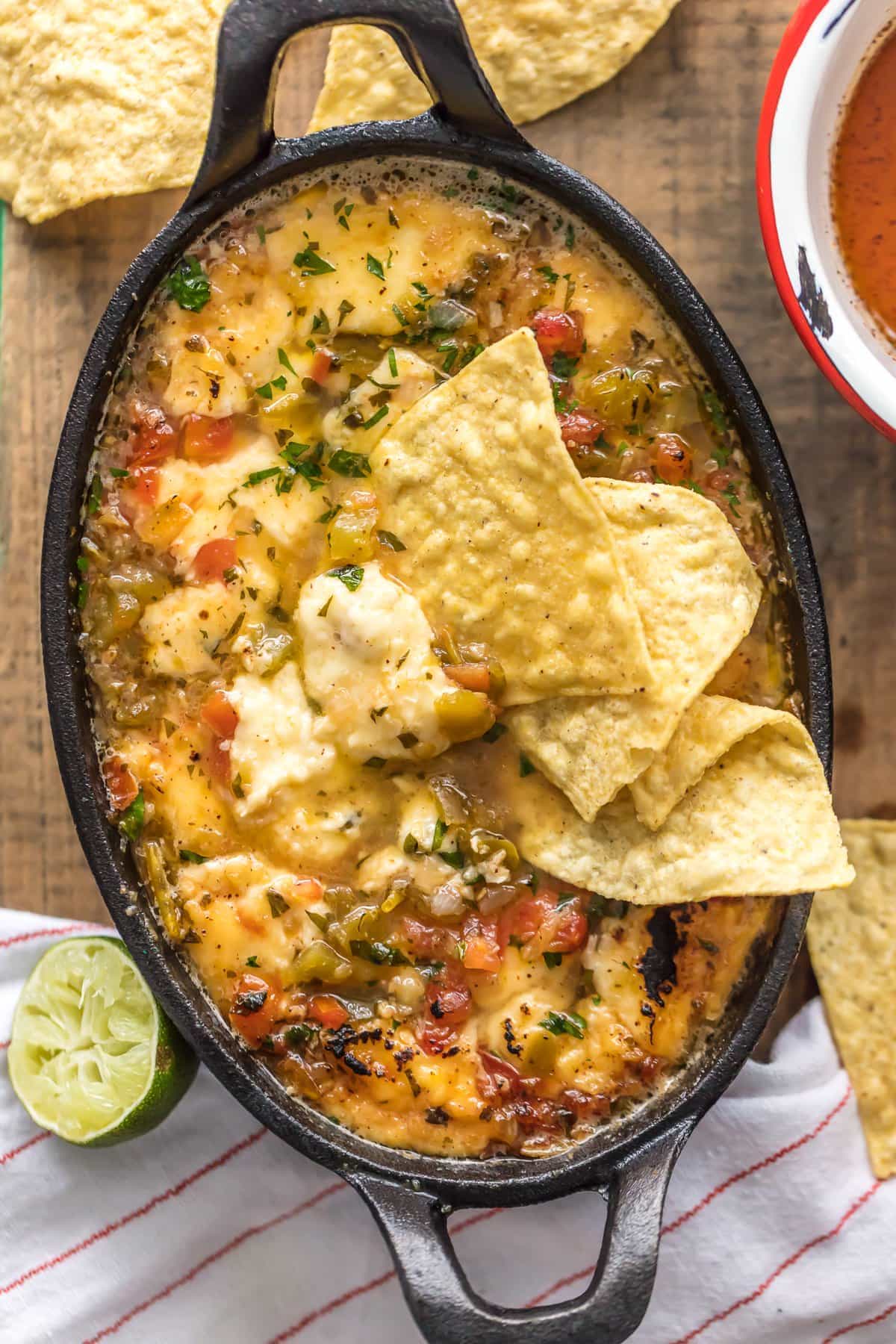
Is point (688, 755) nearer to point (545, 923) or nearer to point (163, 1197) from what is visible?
point (545, 923)

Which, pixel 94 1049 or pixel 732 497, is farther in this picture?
pixel 94 1049

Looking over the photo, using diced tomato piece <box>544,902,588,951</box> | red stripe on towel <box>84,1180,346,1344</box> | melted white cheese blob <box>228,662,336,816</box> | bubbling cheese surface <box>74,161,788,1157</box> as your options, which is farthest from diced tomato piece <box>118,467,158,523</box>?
red stripe on towel <box>84,1180,346,1344</box>

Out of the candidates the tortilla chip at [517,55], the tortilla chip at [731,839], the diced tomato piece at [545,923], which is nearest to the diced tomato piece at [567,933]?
the diced tomato piece at [545,923]

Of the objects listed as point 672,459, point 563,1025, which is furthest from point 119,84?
→ point 563,1025

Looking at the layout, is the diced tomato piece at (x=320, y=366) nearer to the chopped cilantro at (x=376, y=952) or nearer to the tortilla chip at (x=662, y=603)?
the tortilla chip at (x=662, y=603)

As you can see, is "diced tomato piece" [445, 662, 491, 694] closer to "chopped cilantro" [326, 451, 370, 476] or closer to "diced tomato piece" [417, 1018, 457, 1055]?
"chopped cilantro" [326, 451, 370, 476]

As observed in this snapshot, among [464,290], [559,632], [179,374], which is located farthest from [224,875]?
[464,290]

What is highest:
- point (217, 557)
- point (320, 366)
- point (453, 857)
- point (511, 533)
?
point (320, 366)
